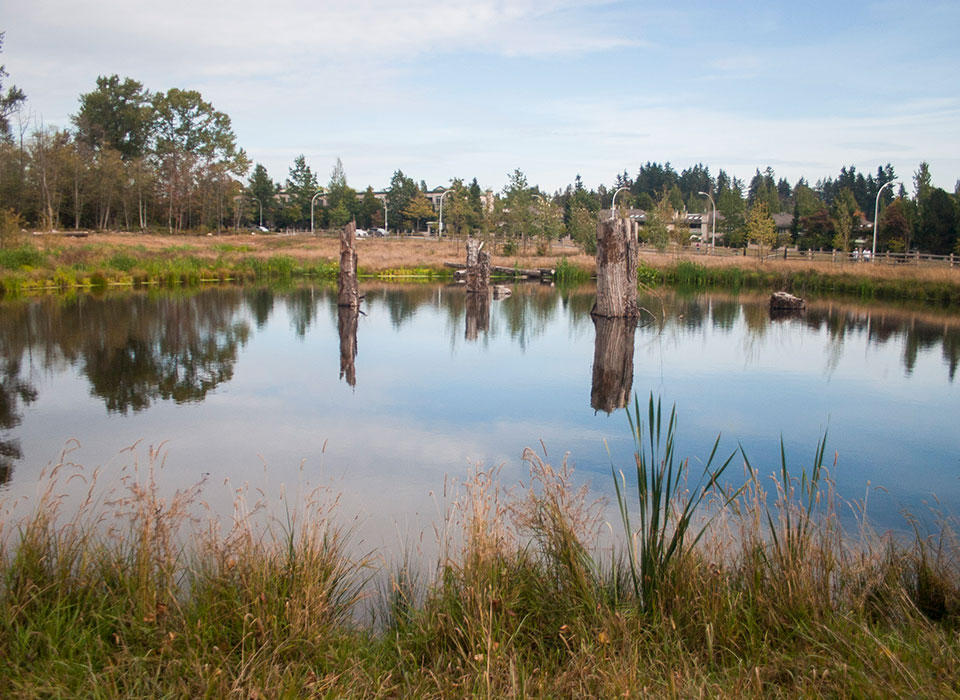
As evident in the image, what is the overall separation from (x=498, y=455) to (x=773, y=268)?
29.4m

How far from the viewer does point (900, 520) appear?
549cm

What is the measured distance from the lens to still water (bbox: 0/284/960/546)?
250 inches

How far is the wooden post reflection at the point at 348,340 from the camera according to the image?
11.2m

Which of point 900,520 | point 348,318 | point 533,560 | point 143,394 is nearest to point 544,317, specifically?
point 348,318

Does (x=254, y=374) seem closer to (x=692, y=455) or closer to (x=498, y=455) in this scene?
(x=498, y=455)

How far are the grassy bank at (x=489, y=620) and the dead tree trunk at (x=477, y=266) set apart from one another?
22.5 metres

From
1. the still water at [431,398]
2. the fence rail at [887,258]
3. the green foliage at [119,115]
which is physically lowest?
the still water at [431,398]

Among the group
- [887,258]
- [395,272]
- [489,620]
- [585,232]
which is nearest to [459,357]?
[489,620]

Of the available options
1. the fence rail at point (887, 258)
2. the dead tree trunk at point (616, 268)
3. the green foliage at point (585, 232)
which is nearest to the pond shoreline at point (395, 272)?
the green foliage at point (585, 232)

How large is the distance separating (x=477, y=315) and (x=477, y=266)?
6580mm

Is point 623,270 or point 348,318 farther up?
point 623,270

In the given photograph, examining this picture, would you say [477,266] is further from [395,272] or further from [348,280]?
[395,272]

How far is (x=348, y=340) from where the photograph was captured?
14859mm

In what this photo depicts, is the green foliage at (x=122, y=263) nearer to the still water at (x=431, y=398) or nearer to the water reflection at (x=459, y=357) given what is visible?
the water reflection at (x=459, y=357)
